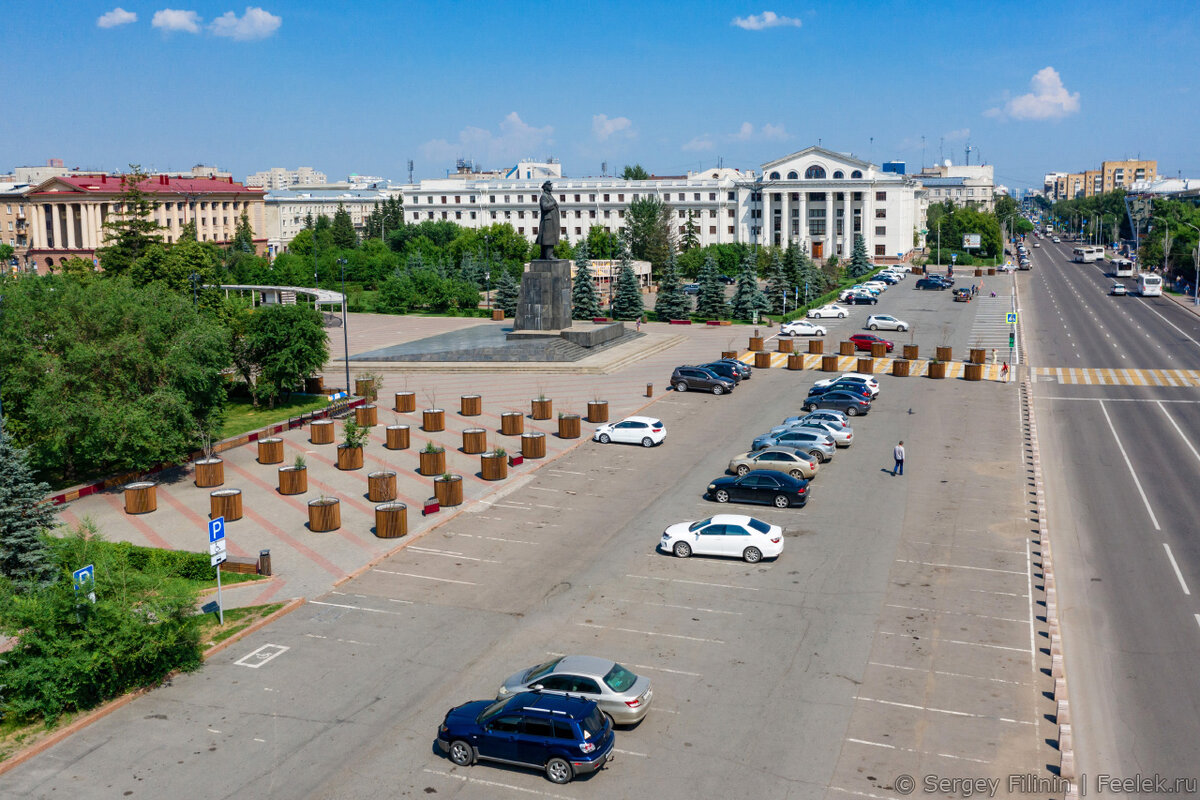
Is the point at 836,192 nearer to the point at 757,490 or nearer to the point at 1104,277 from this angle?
the point at 1104,277

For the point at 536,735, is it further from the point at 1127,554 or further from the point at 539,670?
the point at 1127,554

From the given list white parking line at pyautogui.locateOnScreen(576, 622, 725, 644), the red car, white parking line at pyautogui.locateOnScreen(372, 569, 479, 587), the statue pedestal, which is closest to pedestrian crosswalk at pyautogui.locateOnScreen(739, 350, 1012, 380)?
the red car

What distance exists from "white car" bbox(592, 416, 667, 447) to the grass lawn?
559 inches

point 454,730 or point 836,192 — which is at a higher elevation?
point 836,192

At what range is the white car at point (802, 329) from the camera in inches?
2579

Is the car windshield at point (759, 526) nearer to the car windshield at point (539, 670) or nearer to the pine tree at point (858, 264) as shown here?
the car windshield at point (539, 670)

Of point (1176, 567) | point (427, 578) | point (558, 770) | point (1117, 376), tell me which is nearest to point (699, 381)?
point (1117, 376)

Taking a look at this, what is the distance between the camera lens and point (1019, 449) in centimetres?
3628

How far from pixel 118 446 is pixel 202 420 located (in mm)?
Answer: 3977

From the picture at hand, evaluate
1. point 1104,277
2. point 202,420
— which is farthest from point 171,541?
point 1104,277

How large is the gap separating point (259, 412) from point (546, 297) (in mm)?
18449

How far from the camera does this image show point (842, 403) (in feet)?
139

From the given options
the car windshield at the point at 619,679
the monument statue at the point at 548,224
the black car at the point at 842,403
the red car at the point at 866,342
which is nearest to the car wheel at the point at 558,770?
the car windshield at the point at 619,679

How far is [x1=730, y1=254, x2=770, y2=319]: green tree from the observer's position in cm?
7606
